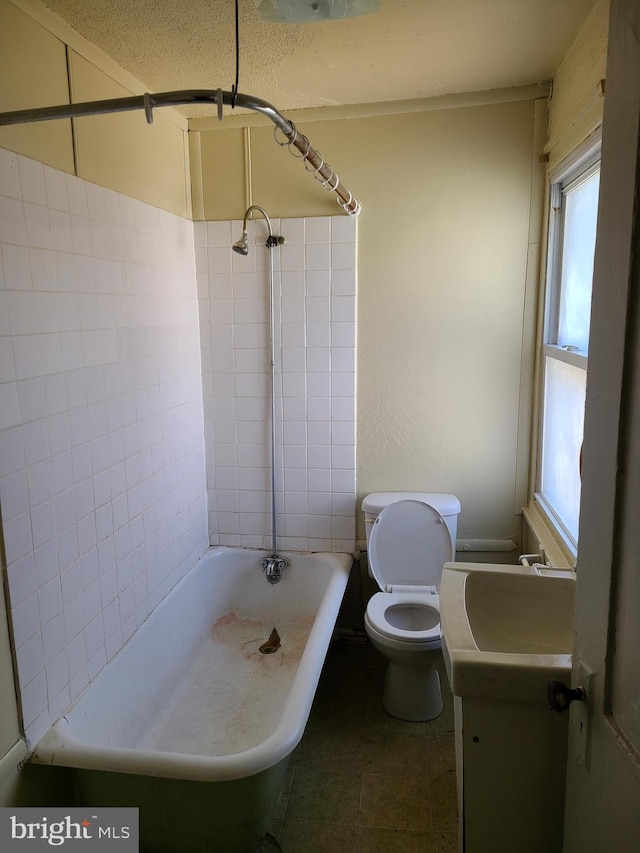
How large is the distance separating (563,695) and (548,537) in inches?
58.8

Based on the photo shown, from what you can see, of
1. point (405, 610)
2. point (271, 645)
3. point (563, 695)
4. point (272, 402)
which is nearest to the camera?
point (563, 695)

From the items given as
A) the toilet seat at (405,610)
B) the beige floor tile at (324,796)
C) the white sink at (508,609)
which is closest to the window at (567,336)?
the white sink at (508,609)

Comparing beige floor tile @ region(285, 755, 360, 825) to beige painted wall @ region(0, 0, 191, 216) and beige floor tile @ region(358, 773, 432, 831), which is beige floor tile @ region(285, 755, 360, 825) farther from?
beige painted wall @ region(0, 0, 191, 216)

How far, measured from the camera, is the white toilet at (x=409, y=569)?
251cm

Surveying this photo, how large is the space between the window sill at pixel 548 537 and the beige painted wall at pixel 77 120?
2145mm

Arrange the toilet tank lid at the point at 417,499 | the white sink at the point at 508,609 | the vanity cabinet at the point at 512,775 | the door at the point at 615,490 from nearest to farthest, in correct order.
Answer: the door at the point at 615,490, the vanity cabinet at the point at 512,775, the white sink at the point at 508,609, the toilet tank lid at the point at 417,499

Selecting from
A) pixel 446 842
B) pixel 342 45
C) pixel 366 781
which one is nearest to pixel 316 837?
pixel 366 781

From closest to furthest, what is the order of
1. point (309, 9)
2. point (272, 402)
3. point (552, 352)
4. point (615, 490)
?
point (615, 490), point (309, 9), point (552, 352), point (272, 402)

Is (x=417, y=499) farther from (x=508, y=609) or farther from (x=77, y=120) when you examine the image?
(x=77, y=120)

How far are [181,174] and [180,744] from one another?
246cm

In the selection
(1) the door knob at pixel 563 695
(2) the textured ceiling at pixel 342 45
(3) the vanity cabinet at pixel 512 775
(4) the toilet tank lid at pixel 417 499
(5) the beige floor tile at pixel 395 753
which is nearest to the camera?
(1) the door knob at pixel 563 695

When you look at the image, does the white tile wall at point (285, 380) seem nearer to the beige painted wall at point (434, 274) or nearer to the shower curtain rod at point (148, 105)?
the beige painted wall at point (434, 274)

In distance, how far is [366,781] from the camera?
219 cm

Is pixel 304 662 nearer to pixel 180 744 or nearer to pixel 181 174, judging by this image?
pixel 180 744
